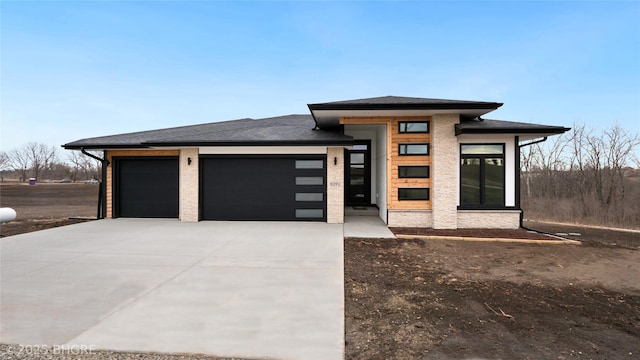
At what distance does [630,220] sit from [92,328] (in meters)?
19.1

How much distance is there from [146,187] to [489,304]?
1139 cm

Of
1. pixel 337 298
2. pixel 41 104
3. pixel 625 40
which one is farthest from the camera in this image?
pixel 41 104

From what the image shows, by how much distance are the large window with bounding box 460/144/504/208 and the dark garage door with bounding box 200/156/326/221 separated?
15.0 feet

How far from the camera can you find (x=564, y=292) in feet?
13.7

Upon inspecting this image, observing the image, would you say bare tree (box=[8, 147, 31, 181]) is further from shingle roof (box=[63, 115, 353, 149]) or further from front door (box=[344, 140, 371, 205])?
front door (box=[344, 140, 371, 205])

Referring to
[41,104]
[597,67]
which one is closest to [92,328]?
[597,67]

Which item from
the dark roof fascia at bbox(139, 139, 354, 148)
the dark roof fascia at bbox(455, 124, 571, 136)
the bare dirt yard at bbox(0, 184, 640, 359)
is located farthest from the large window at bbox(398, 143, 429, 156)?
the bare dirt yard at bbox(0, 184, 640, 359)

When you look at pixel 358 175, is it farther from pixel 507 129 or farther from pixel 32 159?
pixel 32 159

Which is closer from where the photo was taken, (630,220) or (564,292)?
(564,292)

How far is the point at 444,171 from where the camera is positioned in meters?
8.95

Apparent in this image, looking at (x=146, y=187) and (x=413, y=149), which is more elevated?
(x=413, y=149)

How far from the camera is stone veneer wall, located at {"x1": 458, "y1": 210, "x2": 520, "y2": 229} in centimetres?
910

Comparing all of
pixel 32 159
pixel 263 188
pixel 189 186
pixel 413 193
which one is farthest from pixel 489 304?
pixel 32 159

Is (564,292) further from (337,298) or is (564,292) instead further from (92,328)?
(92,328)
